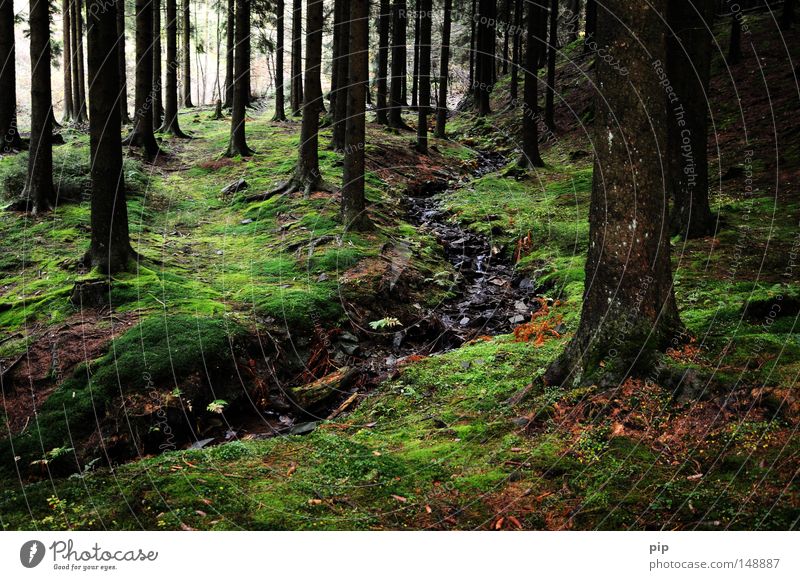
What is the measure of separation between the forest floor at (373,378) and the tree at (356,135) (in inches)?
28.4

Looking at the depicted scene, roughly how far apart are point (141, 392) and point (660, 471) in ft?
19.6

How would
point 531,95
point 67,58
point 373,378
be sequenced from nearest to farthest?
point 373,378
point 531,95
point 67,58

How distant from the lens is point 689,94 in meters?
10.2

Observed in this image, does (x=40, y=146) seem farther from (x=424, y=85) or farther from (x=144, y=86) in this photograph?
(x=424, y=85)

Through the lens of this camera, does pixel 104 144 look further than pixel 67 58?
No

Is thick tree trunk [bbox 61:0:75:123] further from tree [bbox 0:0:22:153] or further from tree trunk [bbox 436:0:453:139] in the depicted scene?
tree trunk [bbox 436:0:453:139]

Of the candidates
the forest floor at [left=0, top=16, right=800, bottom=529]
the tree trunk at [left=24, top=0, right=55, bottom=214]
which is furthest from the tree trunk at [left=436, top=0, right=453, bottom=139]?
the tree trunk at [left=24, top=0, right=55, bottom=214]

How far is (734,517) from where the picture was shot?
4.14 metres

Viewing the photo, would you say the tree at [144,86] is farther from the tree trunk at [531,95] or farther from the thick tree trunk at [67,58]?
the tree trunk at [531,95]

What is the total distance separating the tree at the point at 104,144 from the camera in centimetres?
934

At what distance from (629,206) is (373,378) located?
14.5ft

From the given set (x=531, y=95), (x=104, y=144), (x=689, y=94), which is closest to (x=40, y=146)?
(x=104, y=144)

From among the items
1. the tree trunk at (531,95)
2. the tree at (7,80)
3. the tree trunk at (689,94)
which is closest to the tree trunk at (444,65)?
the tree trunk at (531,95)

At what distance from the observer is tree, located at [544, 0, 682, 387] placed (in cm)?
559
